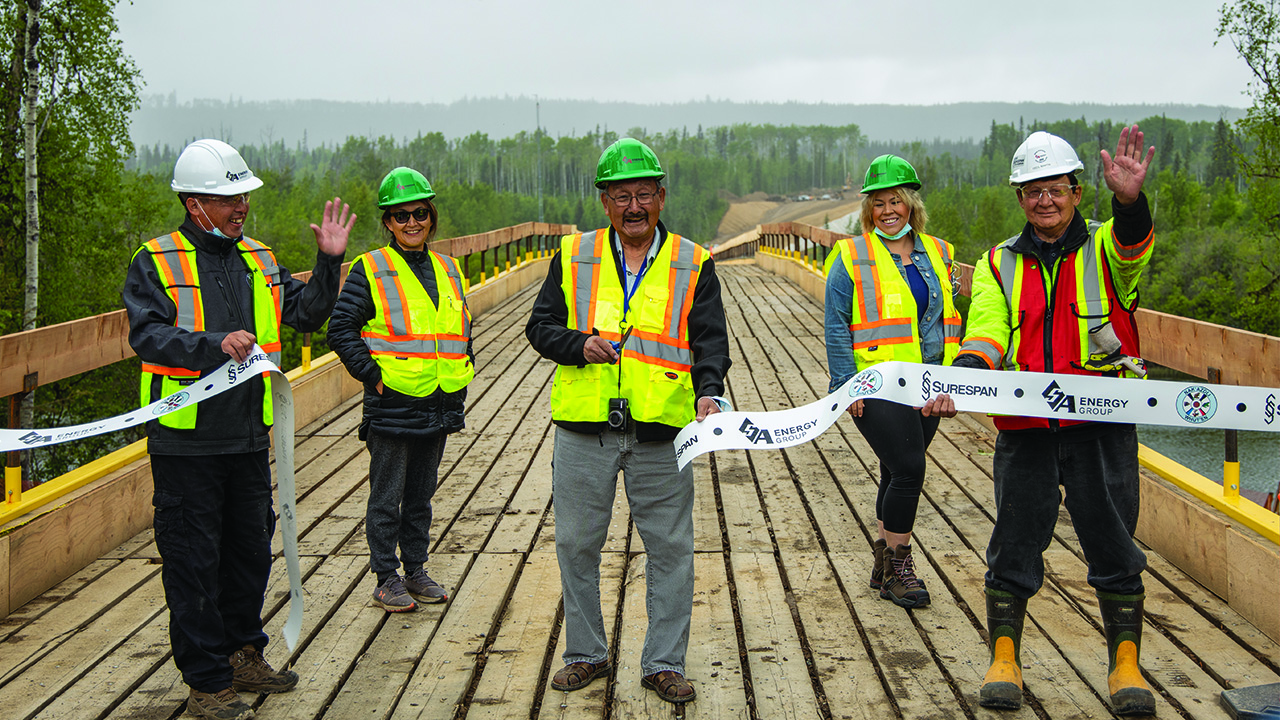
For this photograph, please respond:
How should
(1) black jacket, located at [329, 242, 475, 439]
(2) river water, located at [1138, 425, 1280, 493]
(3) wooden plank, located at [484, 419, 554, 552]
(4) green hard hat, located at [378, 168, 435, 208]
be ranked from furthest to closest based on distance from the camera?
(2) river water, located at [1138, 425, 1280, 493], (3) wooden plank, located at [484, 419, 554, 552], (4) green hard hat, located at [378, 168, 435, 208], (1) black jacket, located at [329, 242, 475, 439]

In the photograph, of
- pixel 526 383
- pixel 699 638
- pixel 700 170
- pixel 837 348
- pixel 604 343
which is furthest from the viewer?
pixel 700 170

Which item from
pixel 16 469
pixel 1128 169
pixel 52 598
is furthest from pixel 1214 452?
pixel 16 469

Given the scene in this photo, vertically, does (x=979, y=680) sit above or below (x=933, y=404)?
below

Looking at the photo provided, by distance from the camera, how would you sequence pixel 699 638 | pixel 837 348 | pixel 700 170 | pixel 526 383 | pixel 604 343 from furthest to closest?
pixel 700 170 < pixel 526 383 < pixel 837 348 < pixel 699 638 < pixel 604 343

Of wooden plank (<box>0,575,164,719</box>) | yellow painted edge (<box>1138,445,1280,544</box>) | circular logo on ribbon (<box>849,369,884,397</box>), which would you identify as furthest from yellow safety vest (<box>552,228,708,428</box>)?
yellow painted edge (<box>1138,445,1280,544</box>)

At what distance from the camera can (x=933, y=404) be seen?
3480mm

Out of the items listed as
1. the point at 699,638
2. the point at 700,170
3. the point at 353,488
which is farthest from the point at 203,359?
the point at 700,170

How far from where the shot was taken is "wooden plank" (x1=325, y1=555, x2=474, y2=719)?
352 cm

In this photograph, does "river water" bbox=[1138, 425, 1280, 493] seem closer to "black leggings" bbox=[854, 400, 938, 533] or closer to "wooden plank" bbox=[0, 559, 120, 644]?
"black leggings" bbox=[854, 400, 938, 533]

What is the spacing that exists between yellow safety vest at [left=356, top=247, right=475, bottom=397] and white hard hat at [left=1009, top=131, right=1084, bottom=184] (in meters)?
2.35

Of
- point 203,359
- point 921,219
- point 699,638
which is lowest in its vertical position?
point 699,638

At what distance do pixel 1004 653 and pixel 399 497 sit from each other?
249cm

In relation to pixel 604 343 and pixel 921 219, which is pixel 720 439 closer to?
pixel 604 343

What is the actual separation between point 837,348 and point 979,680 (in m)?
1.41
